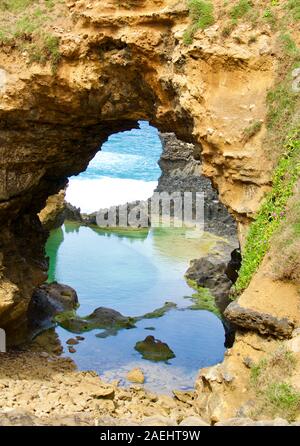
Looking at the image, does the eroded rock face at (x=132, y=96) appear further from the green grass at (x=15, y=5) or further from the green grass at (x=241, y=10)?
the green grass at (x=15, y=5)

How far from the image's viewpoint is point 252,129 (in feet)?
39.6

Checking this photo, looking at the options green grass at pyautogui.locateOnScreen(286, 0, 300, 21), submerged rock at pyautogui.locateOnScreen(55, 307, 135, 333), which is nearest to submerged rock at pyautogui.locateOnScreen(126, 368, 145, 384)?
submerged rock at pyautogui.locateOnScreen(55, 307, 135, 333)

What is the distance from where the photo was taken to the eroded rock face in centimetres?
1224

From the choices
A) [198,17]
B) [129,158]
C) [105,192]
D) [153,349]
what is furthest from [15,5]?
[129,158]

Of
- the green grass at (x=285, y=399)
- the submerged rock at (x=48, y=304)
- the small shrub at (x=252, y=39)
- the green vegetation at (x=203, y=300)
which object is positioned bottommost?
the green vegetation at (x=203, y=300)

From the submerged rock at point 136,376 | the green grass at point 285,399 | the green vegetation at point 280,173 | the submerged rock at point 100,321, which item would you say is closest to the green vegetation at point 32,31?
the green vegetation at point 280,173

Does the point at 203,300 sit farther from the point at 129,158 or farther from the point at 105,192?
the point at 129,158

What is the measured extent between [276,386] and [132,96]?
8.59 meters

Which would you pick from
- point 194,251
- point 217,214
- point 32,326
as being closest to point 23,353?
point 32,326

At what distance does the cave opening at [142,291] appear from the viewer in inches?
706

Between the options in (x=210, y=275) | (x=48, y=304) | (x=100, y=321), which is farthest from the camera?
(x=210, y=275)

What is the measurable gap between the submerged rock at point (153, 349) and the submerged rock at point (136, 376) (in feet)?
4.81

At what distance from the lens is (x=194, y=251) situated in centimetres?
3412

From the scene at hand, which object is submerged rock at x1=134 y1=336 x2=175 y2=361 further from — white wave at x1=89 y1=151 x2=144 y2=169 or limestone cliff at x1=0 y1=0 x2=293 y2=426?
white wave at x1=89 y1=151 x2=144 y2=169
